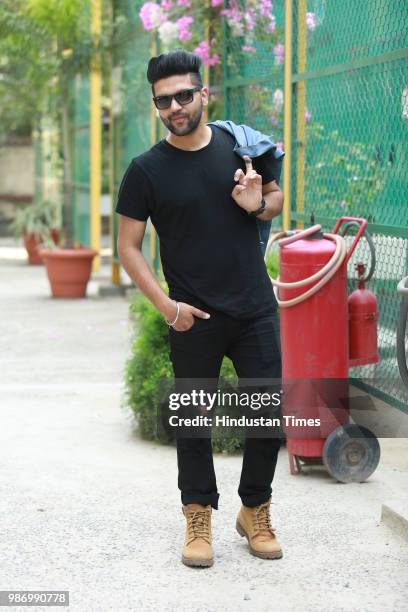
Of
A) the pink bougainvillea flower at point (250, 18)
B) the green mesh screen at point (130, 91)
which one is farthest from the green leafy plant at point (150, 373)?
the green mesh screen at point (130, 91)

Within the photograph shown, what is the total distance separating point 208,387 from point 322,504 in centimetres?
108

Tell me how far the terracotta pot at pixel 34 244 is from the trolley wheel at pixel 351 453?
12640 mm

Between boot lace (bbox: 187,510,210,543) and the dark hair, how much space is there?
60.7 inches

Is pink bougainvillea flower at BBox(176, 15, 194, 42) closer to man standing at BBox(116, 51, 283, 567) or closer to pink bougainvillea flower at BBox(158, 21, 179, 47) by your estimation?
pink bougainvillea flower at BBox(158, 21, 179, 47)

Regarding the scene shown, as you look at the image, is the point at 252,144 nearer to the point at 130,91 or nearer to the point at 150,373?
the point at 150,373

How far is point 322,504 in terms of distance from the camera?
207 inches

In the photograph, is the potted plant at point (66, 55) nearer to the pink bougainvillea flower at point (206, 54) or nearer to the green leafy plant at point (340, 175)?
the pink bougainvillea flower at point (206, 54)

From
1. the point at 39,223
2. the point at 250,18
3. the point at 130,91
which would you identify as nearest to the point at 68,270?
the point at 130,91

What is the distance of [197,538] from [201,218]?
1.15 m

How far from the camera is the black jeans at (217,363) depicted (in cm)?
441

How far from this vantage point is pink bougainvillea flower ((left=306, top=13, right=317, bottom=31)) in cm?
663

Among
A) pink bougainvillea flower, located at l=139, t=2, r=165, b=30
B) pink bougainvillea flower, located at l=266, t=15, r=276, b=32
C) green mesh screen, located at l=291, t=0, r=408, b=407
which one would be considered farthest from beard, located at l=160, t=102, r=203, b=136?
pink bougainvillea flower, located at l=139, t=2, r=165, b=30

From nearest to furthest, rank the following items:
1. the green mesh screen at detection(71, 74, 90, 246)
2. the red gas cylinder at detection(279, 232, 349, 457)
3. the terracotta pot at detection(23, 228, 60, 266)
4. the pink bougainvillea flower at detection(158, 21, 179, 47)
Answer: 1. the red gas cylinder at detection(279, 232, 349, 457)
2. the pink bougainvillea flower at detection(158, 21, 179, 47)
3. the green mesh screen at detection(71, 74, 90, 246)
4. the terracotta pot at detection(23, 228, 60, 266)

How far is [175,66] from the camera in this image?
425 centimetres
